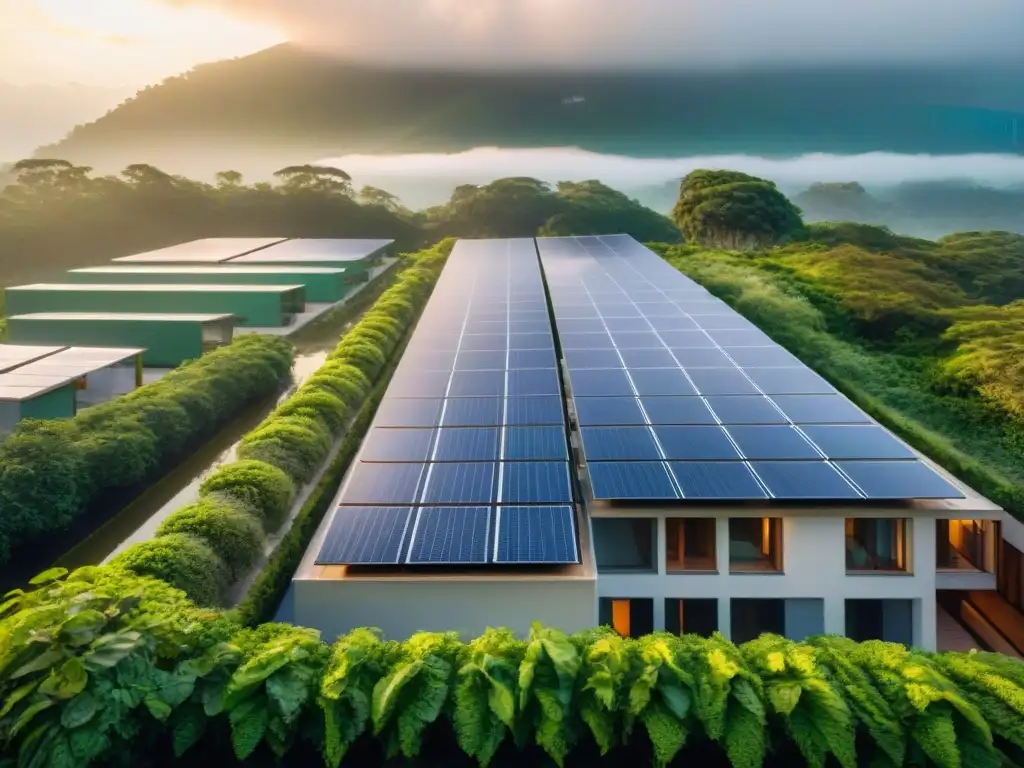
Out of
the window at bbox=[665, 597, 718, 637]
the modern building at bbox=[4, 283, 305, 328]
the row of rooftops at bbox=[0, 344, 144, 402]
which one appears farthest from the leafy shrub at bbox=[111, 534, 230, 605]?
the modern building at bbox=[4, 283, 305, 328]

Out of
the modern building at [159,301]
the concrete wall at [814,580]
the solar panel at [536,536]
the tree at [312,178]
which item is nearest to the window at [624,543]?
the concrete wall at [814,580]

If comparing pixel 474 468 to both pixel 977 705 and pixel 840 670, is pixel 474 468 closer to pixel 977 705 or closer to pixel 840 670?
pixel 840 670

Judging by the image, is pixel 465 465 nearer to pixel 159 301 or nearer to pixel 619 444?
pixel 619 444

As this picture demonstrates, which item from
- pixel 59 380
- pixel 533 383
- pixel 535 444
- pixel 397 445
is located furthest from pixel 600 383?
pixel 59 380

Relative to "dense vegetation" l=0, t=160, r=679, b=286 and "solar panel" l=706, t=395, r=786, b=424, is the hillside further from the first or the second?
"solar panel" l=706, t=395, r=786, b=424

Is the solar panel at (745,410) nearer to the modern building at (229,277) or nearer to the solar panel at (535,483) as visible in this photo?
the solar panel at (535,483)
